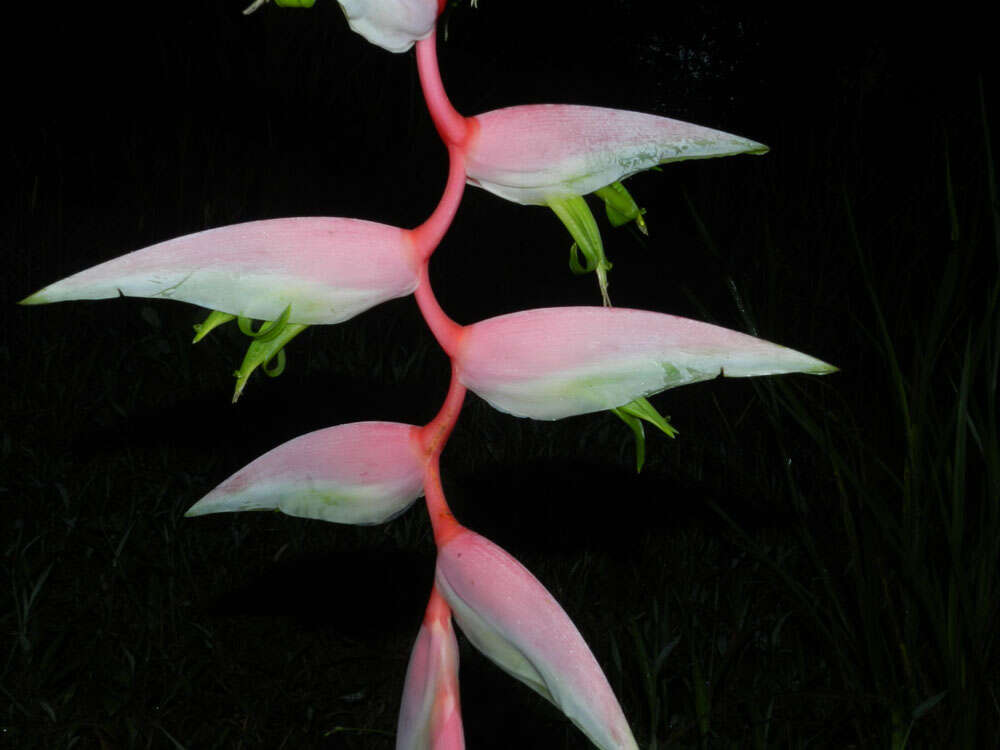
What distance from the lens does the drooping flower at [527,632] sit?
0.86ft

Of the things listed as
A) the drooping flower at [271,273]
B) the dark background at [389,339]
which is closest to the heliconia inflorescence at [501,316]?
the drooping flower at [271,273]

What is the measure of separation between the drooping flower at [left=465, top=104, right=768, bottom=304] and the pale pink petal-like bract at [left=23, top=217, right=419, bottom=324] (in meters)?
0.03

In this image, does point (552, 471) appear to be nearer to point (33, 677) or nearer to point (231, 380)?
point (231, 380)

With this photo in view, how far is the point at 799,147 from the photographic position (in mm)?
2633

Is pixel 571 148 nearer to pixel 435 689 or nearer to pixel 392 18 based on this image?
pixel 392 18

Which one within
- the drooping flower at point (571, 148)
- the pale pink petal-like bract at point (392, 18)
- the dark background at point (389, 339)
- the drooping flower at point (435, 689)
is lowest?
the dark background at point (389, 339)

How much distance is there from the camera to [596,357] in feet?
0.85

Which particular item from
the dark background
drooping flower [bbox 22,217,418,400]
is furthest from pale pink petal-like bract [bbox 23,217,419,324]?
the dark background

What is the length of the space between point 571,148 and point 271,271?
0.26ft

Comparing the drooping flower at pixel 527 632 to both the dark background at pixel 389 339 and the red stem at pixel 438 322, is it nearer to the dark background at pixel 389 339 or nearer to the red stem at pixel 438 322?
the red stem at pixel 438 322

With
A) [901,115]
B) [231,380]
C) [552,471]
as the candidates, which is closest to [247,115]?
[231,380]

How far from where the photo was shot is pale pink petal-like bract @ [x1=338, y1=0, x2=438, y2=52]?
0.83ft

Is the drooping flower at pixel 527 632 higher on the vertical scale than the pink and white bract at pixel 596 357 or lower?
lower

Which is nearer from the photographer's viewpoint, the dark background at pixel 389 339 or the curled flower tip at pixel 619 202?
the curled flower tip at pixel 619 202
